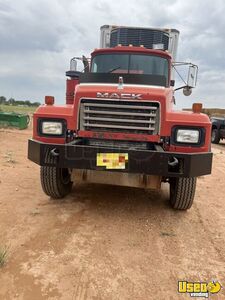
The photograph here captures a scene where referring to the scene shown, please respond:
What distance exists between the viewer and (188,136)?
13.3 ft

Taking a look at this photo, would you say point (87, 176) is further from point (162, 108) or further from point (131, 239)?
point (162, 108)

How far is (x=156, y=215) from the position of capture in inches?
186

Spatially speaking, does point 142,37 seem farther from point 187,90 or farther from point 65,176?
point 65,176

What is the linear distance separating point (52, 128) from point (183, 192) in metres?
2.10

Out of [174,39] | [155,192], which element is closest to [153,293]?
[155,192]

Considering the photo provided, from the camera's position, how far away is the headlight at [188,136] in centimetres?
403

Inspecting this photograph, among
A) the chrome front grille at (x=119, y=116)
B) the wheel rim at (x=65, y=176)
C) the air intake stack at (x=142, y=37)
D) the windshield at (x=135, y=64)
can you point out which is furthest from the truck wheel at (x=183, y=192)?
the air intake stack at (x=142, y=37)

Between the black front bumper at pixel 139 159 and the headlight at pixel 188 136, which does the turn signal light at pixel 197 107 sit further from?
the black front bumper at pixel 139 159

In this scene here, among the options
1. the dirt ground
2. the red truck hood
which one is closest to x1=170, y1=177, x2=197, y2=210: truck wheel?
Result: the dirt ground

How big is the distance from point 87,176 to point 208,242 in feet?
5.98

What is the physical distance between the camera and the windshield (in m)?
5.72

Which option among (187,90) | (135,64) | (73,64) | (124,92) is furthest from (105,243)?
(73,64)

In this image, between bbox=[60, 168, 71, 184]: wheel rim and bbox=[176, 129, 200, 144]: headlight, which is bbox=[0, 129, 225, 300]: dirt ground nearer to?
bbox=[60, 168, 71, 184]: wheel rim

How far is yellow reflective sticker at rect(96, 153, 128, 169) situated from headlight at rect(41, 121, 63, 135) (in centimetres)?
77
